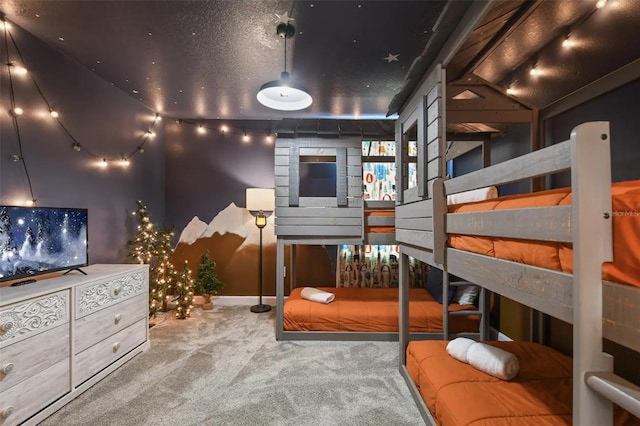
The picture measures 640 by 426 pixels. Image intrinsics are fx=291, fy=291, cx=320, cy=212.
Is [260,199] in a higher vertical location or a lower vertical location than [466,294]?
higher

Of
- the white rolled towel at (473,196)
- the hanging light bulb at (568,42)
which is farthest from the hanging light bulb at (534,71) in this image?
the white rolled towel at (473,196)

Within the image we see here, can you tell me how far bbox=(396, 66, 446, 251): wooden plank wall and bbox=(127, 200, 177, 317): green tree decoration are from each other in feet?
10.1

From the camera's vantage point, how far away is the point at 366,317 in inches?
123

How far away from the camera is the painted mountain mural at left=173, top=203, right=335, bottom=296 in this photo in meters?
4.41

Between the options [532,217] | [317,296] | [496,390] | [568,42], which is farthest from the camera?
[317,296]

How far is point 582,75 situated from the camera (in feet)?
6.66

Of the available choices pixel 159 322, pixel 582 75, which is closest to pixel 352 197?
pixel 582 75

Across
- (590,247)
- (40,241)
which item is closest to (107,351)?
(40,241)

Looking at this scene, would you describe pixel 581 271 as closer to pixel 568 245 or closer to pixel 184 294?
pixel 568 245

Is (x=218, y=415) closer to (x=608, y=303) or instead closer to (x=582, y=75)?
(x=608, y=303)

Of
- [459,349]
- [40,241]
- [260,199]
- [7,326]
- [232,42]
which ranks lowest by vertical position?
[459,349]

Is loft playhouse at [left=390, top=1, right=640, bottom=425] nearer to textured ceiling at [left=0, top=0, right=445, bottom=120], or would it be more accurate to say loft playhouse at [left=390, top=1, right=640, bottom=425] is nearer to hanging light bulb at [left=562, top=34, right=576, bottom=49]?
hanging light bulb at [left=562, top=34, right=576, bottom=49]

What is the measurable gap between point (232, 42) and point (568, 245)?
2.60 meters

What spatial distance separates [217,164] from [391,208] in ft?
8.92
